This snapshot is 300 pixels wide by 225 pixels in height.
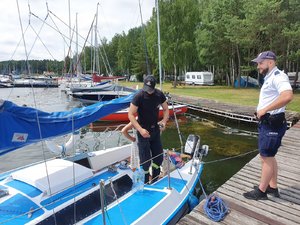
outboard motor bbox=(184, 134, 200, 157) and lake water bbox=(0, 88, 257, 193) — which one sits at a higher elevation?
outboard motor bbox=(184, 134, 200, 157)

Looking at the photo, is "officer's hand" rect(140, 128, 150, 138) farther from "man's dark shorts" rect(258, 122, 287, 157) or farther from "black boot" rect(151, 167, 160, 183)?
"man's dark shorts" rect(258, 122, 287, 157)

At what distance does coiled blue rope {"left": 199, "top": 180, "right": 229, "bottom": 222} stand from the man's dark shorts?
1208 millimetres

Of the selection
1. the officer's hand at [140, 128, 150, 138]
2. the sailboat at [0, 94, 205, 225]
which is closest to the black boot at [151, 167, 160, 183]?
the sailboat at [0, 94, 205, 225]

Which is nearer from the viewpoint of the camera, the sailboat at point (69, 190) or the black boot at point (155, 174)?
the sailboat at point (69, 190)

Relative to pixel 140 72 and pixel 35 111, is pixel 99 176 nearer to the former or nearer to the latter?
pixel 35 111

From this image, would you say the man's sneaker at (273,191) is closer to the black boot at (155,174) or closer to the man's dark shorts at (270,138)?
the man's dark shorts at (270,138)

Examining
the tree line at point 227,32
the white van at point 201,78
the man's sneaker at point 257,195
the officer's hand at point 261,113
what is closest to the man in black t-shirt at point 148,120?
the man's sneaker at point 257,195

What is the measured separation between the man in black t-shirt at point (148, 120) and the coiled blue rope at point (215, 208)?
51.8 inches

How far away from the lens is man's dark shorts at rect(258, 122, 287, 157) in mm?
4535

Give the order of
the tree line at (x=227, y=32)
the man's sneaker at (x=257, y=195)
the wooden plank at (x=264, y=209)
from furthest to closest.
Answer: the tree line at (x=227, y=32), the man's sneaker at (x=257, y=195), the wooden plank at (x=264, y=209)

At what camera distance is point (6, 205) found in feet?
15.1

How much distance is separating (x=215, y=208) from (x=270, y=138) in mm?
1584

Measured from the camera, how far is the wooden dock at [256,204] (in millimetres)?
4797

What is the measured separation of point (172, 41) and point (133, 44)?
32123 millimetres
